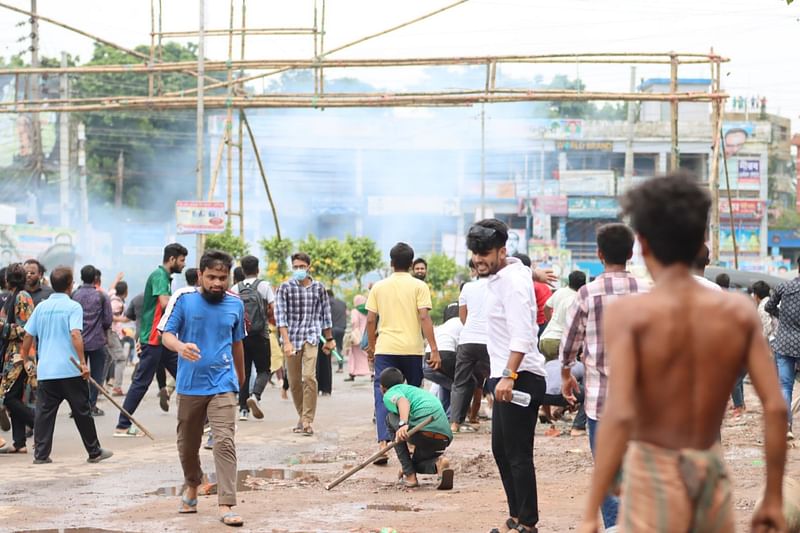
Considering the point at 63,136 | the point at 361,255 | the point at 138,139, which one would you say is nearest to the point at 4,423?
the point at 63,136

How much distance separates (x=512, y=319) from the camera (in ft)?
22.2

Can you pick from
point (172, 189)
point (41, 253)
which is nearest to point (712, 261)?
point (41, 253)

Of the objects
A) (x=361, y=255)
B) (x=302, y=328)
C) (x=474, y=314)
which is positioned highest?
(x=474, y=314)

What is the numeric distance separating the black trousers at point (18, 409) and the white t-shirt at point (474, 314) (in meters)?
4.35

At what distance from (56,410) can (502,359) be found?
5314 millimetres

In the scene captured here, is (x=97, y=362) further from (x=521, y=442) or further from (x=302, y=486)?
(x=521, y=442)

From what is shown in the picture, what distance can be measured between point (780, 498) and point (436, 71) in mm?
83624

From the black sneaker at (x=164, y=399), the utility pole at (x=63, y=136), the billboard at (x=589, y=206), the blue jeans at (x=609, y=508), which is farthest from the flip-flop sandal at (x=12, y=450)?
the billboard at (x=589, y=206)

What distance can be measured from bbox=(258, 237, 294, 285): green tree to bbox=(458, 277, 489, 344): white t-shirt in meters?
19.8

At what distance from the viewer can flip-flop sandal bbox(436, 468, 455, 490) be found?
29.5ft

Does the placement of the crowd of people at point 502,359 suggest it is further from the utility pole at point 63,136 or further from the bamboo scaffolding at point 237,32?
the utility pole at point 63,136

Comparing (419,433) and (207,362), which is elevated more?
(207,362)

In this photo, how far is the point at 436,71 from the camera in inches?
3378

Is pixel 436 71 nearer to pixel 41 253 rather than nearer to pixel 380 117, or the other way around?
pixel 380 117
